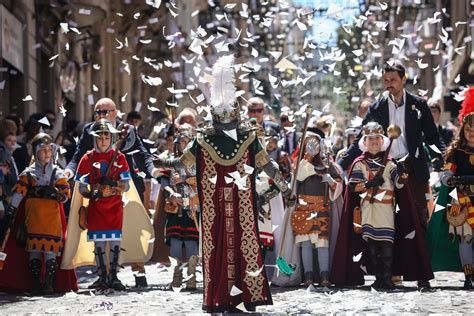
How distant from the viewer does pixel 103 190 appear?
455 inches

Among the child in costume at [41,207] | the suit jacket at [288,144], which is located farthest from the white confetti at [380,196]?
the suit jacket at [288,144]

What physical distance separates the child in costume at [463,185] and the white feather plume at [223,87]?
8.85ft

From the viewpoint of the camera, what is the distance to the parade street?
381 inches

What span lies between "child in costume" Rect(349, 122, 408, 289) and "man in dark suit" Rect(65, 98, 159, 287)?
2098 mm

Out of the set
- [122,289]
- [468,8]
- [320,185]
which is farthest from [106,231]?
[468,8]

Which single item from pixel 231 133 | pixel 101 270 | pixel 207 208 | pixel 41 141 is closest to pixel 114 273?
pixel 101 270

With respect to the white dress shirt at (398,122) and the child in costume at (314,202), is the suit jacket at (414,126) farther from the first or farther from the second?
the child in costume at (314,202)

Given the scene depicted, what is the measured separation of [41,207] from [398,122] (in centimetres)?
363

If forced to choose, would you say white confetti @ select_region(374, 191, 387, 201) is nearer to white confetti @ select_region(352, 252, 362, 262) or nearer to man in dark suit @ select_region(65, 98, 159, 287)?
white confetti @ select_region(352, 252, 362, 262)

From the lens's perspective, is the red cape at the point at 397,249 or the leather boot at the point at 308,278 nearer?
the red cape at the point at 397,249

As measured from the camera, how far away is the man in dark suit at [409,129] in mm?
11781

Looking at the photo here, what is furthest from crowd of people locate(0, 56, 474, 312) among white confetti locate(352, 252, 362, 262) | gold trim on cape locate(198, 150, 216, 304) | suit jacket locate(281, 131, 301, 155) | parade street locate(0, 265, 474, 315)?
suit jacket locate(281, 131, 301, 155)

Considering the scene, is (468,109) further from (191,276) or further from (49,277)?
(49,277)

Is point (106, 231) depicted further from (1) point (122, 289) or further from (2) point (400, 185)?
(2) point (400, 185)
